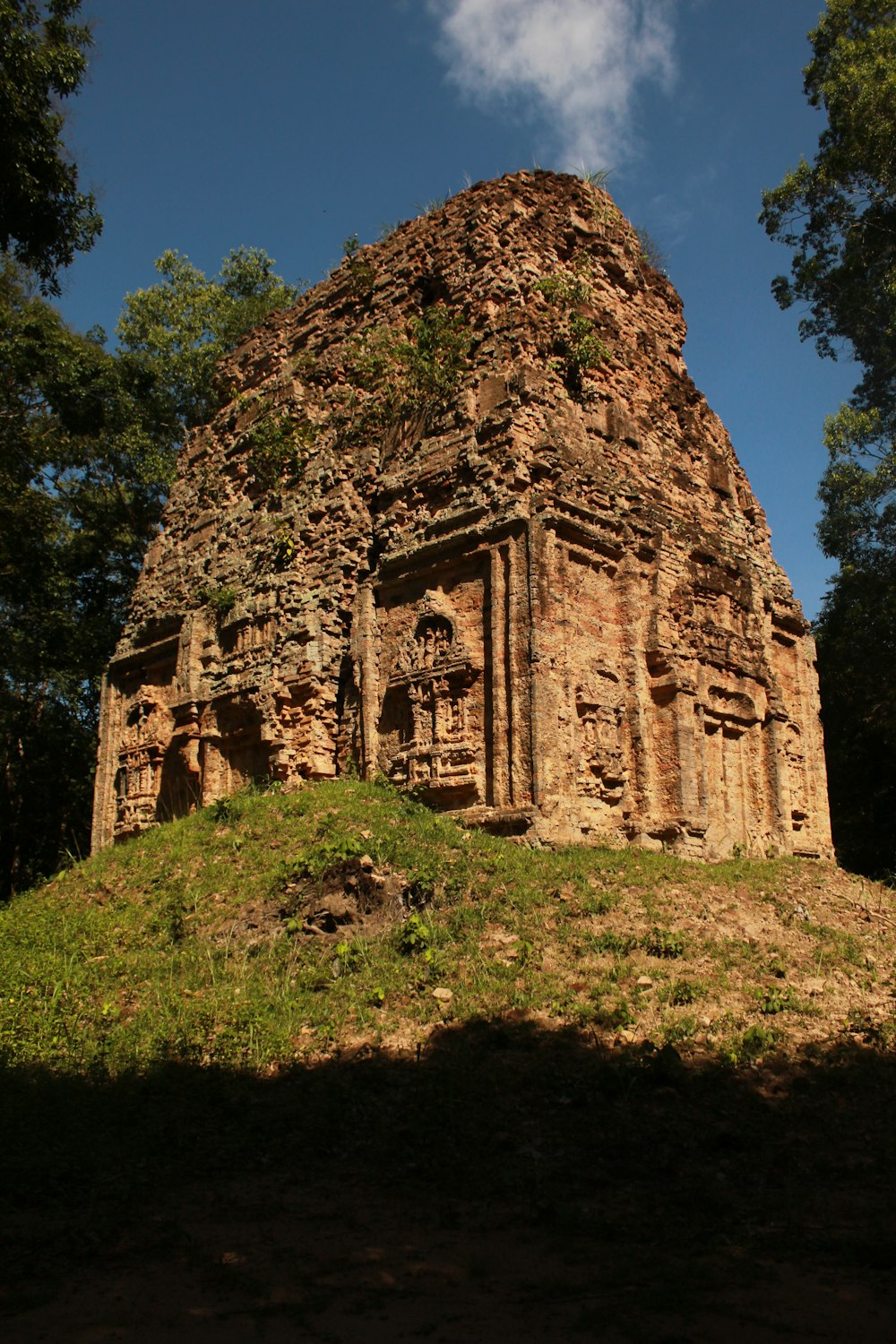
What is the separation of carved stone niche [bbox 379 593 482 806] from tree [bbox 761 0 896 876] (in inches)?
376

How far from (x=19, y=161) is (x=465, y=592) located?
6479 mm

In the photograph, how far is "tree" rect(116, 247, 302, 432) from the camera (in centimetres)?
2425

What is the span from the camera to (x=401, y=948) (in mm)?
9086

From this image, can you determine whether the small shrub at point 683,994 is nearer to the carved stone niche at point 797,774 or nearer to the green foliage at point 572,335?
the carved stone niche at point 797,774

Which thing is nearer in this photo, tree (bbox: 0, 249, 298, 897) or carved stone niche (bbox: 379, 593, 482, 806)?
carved stone niche (bbox: 379, 593, 482, 806)

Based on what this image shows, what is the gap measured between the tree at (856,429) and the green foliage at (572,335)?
8.18 metres

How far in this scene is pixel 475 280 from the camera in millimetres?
14672

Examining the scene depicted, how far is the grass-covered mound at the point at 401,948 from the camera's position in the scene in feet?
25.1

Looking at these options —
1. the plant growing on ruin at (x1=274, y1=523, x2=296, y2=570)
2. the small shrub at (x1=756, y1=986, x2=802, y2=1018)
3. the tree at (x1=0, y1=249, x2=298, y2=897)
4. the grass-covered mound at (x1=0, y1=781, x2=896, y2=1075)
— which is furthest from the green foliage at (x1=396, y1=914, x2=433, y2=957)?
the tree at (x1=0, y1=249, x2=298, y2=897)

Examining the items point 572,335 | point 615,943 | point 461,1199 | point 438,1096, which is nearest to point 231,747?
point 572,335

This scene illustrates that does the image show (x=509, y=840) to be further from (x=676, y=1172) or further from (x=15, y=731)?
(x=15, y=731)

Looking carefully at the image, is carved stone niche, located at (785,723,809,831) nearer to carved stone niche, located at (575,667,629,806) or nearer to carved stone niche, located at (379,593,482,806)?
carved stone niche, located at (575,667,629,806)

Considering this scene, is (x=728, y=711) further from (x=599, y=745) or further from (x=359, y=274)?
(x=359, y=274)

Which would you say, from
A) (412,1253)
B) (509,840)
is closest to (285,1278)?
(412,1253)
